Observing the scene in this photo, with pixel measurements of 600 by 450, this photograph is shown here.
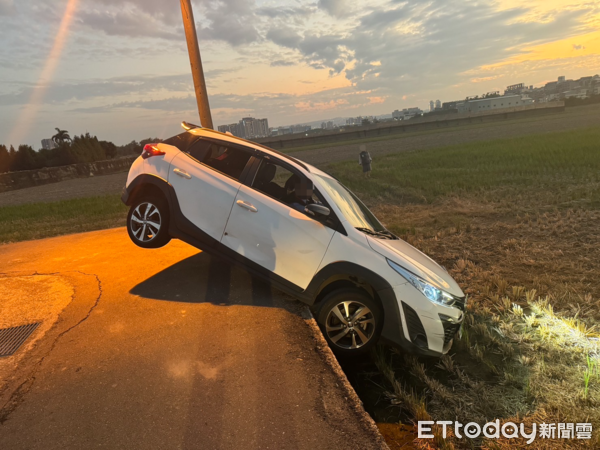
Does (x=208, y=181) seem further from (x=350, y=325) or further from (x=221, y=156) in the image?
(x=350, y=325)

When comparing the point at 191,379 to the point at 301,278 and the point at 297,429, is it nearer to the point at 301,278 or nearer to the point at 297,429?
the point at 297,429

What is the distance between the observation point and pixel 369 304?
13.3ft

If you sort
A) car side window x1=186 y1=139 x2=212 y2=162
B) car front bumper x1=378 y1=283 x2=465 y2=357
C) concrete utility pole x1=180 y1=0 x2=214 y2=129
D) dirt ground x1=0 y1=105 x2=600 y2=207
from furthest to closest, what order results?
dirt ground x1=0 y1=105 x2=600 y2=207 < concrete utility pole x1=180 y1=0 x2=214 y2=129 < car side window x1=186 y1=139 x2=212 y2=162 < car front bumper x1=378 y1=283 x2=465 y2=357

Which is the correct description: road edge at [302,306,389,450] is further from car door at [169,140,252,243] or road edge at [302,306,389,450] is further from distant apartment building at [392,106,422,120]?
distant apartment building at [392,106,422,120]

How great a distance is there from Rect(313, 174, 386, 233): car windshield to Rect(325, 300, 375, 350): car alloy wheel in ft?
2.92

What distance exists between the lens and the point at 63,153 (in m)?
60.6

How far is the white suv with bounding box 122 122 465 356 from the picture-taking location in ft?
13.1

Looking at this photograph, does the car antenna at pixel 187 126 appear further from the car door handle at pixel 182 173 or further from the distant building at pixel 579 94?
the distant building at pixel 579 94

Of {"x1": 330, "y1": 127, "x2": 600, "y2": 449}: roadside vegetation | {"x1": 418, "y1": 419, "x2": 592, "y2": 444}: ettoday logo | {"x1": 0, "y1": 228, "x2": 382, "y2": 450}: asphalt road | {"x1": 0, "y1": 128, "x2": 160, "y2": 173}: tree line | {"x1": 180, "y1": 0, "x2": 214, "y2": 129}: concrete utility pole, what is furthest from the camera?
{"x1": 0, "y1": 128, "x2": 160, "y2": 173}: tree line

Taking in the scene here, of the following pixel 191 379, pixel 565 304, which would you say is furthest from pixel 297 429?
pixel 565 304

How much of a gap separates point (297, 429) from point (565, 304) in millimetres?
4487

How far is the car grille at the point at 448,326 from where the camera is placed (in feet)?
12.9

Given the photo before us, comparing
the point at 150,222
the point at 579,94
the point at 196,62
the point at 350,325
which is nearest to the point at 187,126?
the point at 150,222

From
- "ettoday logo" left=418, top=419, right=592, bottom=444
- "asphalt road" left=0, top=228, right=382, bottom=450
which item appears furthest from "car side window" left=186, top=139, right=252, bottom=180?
"ettoday logo" left=418, top=419, right=592, bottom=444
